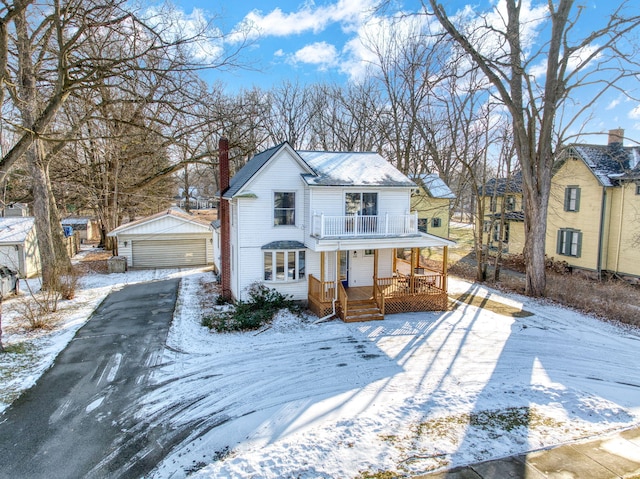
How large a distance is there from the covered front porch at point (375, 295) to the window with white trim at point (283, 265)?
0.74 m

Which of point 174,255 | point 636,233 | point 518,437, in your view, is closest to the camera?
point 518,437

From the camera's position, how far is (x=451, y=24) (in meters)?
16.7

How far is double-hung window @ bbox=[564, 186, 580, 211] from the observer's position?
78.4 ft

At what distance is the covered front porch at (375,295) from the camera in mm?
14734

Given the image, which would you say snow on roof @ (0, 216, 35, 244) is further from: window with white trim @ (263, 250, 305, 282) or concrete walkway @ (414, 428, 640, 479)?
concrete walkway @ (414, 428, 640, 479)

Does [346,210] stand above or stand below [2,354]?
above

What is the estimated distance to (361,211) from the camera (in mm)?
16375

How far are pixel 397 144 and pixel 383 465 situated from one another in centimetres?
2605

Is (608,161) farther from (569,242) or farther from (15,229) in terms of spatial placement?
(15,229)

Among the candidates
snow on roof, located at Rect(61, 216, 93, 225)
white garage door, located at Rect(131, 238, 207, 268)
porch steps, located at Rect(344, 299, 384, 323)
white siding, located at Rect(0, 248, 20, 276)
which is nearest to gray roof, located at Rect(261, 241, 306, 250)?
porch steps, located at Rect(344, 299, 384, 323)

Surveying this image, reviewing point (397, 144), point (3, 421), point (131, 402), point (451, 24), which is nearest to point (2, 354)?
point (3, 421)

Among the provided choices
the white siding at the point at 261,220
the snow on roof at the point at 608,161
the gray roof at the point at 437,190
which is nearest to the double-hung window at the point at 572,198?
the snow on roof at the point at 608,161

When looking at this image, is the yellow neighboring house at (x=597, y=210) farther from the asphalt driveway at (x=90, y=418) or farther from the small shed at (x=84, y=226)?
the small shed at (x=84, y=226)

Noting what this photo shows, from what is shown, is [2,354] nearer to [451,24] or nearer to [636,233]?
[451,24]
